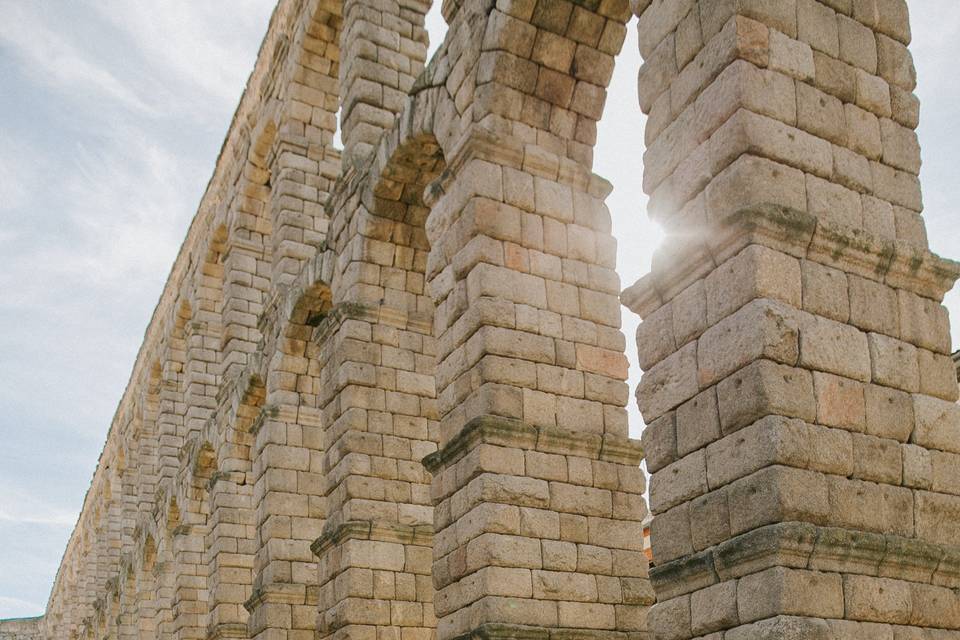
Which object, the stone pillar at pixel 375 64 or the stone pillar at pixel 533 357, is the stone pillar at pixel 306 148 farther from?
the stone pillar at pixel 533 357

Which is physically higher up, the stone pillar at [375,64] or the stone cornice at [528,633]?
the stone pillar at [375,64]

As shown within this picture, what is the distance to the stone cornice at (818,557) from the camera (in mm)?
5105

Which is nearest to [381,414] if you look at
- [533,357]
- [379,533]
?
[379,533]

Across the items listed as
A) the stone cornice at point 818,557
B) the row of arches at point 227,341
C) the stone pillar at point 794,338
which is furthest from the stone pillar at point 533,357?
the row of arches at point 227,341

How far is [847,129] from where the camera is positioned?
635 centimetres

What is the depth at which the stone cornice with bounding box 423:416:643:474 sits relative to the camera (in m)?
8.23

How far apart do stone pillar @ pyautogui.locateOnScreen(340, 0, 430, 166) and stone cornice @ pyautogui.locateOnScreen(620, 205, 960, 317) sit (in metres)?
6.66

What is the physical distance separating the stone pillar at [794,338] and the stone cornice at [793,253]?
0.01m

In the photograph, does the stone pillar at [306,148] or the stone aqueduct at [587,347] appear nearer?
the stone aqueduct at [587,347]

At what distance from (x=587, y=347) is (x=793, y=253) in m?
3.41

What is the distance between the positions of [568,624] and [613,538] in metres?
0.83

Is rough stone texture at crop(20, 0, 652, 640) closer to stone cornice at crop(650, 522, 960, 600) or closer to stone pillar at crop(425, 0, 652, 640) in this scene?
stone pillar at crop(425, 0, 652, 640)

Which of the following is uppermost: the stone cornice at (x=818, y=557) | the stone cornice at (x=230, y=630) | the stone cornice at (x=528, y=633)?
the stone cornice at (x=230, y=630)

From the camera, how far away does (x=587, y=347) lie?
906cm
